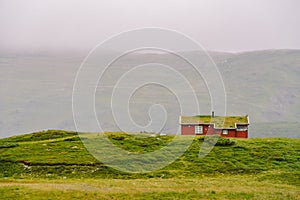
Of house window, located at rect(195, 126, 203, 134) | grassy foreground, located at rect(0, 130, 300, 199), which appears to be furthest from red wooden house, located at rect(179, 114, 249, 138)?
grassy foreground, located at rect(0, 130, 300, 199)

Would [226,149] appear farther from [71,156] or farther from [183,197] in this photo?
[183,197]

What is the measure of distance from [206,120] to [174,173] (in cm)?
4145

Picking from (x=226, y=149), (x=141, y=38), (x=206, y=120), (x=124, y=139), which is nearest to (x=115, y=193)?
(x=141, y=38)

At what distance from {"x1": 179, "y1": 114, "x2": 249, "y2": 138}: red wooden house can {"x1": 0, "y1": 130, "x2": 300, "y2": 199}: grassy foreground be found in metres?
13.2

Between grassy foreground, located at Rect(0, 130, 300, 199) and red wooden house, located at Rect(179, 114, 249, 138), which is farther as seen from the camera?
red wooden house, located at Rect(179, 114, 249, 138)

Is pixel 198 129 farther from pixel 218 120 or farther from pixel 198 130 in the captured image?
pixel 218 120

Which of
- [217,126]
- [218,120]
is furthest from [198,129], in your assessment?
[218,120]

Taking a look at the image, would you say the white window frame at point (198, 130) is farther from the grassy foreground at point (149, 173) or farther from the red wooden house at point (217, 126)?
the grassy foreground at point (149, 173)

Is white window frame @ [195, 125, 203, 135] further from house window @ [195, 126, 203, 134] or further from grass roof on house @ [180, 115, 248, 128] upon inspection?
grass roof on house @ [180, 115, 248, 128]

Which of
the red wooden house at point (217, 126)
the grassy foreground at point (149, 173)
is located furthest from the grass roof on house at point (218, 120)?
the grassy foreground at point (149, 173)

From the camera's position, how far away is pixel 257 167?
59.4 metres

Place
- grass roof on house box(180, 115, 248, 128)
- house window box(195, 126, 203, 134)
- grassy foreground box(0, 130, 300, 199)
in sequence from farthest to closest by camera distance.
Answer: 1. house window box(195, 126, 203, 134)
2. grass roof on house box(180, 115, 248, 128)
3. grassy foreground box(0, 130, 300, 199)

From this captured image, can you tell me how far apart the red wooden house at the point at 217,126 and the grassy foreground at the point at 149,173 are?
13.2 m

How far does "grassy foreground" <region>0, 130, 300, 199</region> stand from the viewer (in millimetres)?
38750
